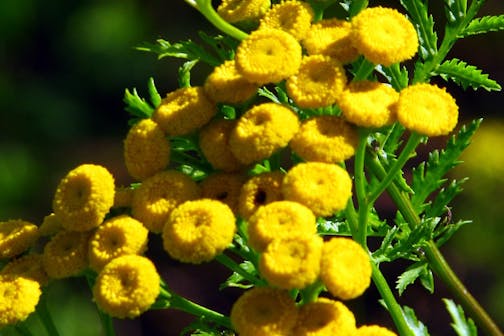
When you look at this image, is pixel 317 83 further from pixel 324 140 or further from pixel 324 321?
pixel 324 321

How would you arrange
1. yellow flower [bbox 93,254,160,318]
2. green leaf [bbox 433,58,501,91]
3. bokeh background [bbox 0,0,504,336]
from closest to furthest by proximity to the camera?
1. yellow flower [bbox 93,254,160,318]
2. green leaf [bbox 433,58,501,91]
3. bokeh background [bbox 0,0,504,336]

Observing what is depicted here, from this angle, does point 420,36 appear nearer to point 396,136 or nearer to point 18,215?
point 396,136

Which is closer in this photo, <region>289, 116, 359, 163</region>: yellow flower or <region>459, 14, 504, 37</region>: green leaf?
<region>289, 116, 359, 163</region>: yellow flower

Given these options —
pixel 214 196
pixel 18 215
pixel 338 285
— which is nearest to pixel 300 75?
pixel 214 196

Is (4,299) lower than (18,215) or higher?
higher

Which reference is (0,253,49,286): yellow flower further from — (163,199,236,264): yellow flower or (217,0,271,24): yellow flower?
(217,0,271,24): yellow flower

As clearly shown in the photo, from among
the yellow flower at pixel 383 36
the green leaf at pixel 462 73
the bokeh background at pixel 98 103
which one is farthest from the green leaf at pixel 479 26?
A: the bokeh background at pixel 98 103

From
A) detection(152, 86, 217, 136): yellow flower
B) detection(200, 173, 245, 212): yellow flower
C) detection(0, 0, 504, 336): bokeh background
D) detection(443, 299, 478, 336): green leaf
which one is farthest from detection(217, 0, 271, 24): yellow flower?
detection(0, 0, 504, 336): bokeh background
